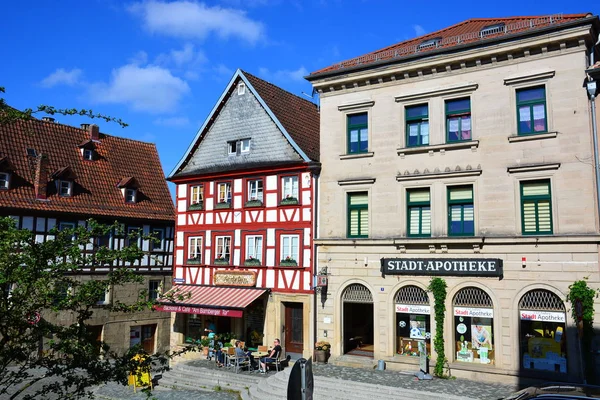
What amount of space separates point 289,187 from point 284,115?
3781 millimetres

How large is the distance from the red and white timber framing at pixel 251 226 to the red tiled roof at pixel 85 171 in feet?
18.4

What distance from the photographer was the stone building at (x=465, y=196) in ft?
58.7

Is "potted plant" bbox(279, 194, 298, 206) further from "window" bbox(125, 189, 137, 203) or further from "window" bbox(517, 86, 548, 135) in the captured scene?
"window" bbox(125, 189, 137, 203)

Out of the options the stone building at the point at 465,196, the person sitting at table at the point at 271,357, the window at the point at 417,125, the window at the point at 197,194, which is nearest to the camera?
the stone building at the point at 465,196

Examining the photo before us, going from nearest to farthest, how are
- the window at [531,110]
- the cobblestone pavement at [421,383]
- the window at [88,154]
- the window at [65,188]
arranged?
the cobblestone pavement at [421,383], the window at [531,110], the window at [65,188], the window at [88,154]

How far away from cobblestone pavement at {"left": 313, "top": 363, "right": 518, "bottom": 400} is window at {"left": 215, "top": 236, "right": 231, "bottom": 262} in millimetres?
7476

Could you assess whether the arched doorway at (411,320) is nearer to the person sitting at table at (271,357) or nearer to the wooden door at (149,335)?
the person sitting at table at (271,357)

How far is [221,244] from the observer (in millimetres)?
26031

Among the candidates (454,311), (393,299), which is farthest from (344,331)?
(454,311)

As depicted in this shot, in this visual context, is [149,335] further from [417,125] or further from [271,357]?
[417,125]

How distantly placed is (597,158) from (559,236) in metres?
2.69

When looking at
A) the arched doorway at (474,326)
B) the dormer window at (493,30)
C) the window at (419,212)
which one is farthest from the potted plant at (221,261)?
the dormer window at (493,30)

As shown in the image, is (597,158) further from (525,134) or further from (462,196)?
(462,196)

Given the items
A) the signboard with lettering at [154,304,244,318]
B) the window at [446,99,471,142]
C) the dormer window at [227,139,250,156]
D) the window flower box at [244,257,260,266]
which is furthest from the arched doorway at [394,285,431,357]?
the dormer window at [227,139,250,156]
